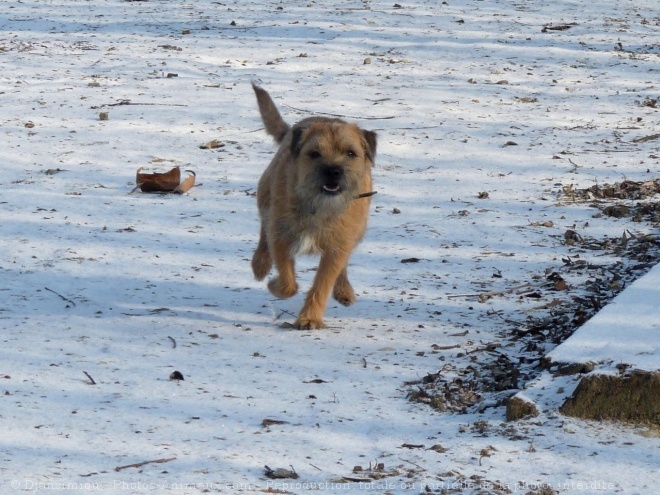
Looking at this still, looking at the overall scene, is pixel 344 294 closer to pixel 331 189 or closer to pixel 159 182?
pixel 331 189

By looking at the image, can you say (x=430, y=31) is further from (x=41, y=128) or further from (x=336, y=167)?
(x=336, y=167)

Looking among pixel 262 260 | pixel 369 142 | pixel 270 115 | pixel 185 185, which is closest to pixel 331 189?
pixel 369 142

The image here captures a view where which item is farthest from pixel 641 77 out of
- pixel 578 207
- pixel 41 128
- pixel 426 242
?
pixel 41 128

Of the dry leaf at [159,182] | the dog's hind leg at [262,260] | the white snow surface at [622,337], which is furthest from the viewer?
the dry leaf at [159,182]

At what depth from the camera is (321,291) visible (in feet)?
18.4

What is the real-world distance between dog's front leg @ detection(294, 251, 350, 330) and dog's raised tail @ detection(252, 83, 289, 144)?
1303 mm

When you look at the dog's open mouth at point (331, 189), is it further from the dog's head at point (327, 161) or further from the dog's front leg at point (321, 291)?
the dog's front leg at point (321, 291)

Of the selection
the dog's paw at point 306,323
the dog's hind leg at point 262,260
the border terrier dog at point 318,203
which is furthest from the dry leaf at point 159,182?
the dog's paw at point 306,323

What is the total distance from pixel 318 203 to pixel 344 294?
77 cm

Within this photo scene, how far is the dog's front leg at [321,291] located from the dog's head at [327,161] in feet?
1.13

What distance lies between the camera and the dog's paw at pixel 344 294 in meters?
6.02

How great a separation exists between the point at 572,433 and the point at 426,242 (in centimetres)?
337

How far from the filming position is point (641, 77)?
12422 mm

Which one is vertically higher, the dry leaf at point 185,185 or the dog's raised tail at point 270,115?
the dog's raised tail at point 270,115
